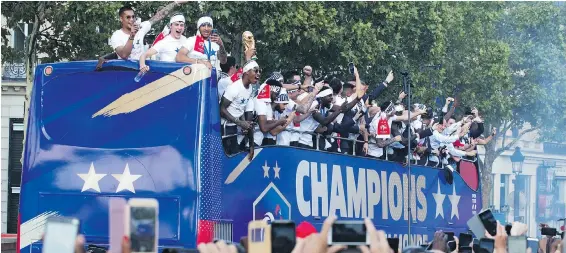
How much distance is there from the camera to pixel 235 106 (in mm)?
14914

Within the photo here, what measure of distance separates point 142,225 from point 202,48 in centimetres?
932

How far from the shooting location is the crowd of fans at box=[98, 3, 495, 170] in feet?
48.6

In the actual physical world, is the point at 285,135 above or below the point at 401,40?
below

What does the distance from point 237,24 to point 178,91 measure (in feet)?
54.7

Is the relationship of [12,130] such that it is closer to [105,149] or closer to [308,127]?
[308,127]

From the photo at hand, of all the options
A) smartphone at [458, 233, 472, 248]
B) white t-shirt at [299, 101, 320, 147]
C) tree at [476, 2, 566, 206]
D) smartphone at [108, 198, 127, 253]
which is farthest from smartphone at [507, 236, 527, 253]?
tree at [476, 2, 566, 206]

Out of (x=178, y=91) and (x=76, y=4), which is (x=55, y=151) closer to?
(x=178, y=91)

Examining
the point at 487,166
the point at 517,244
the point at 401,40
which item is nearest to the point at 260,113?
the point at 517,244

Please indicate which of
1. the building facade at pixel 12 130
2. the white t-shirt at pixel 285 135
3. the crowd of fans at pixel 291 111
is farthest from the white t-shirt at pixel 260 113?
the building facade at pixel 12 130

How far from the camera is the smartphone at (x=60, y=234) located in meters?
5.67

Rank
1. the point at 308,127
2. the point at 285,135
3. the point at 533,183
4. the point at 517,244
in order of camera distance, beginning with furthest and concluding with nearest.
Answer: the point at 533,183 → the point at 308,127 → the point at 285,135 → the point at 517,244

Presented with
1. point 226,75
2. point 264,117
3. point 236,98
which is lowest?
point 264,117

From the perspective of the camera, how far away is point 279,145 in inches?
622

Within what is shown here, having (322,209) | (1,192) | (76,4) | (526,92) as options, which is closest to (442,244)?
(322,209)
